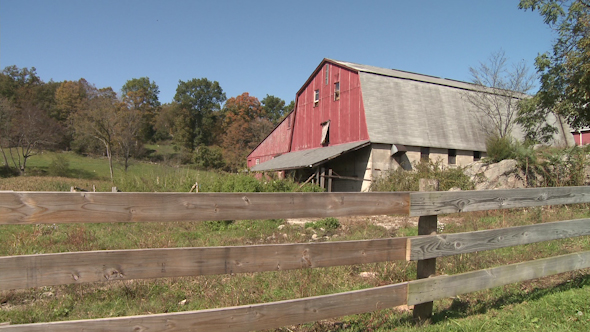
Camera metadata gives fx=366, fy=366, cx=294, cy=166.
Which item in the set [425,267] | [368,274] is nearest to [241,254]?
[425,267]

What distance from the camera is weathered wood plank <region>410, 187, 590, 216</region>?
338 cm

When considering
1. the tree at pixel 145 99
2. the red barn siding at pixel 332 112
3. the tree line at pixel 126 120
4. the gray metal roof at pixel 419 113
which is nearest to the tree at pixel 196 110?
the tree line at pixel 126 120

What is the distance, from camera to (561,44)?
1433cm

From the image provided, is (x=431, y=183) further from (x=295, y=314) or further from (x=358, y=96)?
(x=358, y=96)

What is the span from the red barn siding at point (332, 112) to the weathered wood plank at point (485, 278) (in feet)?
54.5

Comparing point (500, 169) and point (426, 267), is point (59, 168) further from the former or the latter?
point (426, 267)

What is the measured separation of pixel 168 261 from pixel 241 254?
510mm

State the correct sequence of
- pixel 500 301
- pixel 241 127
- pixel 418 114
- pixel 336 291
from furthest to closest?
pixel 241 127 < pixel 418 114 < pixel 336 291 < pixel 500 301

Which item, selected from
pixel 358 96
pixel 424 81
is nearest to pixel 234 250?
pixel 358 96

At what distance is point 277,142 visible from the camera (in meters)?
33.2

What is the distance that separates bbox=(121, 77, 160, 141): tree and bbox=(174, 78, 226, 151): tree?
6.15m

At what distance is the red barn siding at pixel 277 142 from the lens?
31.1 metres

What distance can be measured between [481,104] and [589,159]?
39.3ft

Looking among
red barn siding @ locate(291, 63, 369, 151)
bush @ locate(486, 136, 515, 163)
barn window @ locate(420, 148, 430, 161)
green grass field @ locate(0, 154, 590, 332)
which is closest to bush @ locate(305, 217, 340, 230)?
green grass field @ locate(0, 154, 590, 332)
